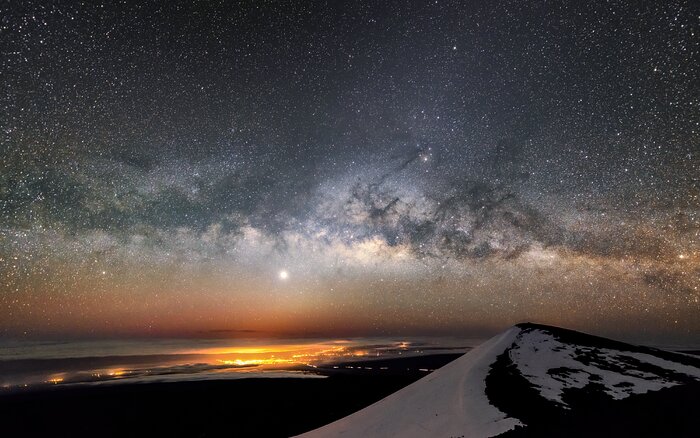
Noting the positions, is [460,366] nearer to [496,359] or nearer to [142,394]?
[496,359]

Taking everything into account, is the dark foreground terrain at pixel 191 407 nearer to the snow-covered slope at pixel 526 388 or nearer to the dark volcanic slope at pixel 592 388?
the snow-covered slope at pixel 526 388

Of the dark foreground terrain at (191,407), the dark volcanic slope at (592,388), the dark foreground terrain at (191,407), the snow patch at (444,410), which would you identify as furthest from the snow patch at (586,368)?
the dark foreground terrain at (191,407)

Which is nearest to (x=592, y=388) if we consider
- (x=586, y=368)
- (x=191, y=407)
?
(x=586, y=368)

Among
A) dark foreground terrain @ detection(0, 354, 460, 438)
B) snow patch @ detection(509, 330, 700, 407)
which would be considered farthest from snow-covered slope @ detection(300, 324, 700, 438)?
dark foreground terrain @ detection(0, 354, 460, 438)

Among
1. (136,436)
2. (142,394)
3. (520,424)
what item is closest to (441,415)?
(520,424)

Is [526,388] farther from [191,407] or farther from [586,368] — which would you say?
[191,407]

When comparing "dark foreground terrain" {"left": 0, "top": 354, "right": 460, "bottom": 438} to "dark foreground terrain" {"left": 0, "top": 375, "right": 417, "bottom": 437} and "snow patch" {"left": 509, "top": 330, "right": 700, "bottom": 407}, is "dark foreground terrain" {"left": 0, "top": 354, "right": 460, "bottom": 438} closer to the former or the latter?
"dark foreground terrain" {"left": 0, "top": 375, "right": 417, "bottom": 437}
